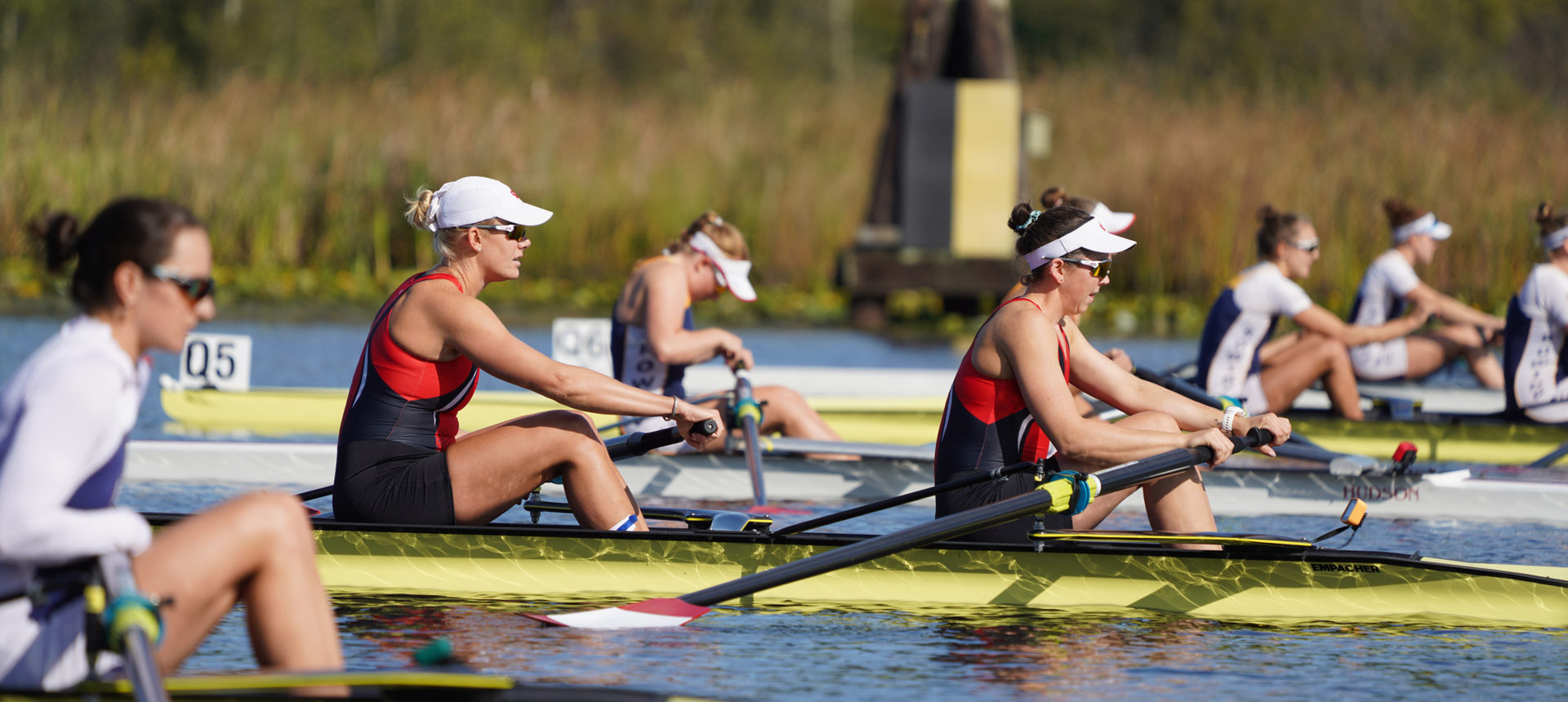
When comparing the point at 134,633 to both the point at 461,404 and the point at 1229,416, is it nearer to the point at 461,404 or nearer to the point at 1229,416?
the point at 461,404

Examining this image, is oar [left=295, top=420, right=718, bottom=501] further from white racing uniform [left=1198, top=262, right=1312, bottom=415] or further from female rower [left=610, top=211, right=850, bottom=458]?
white racing uniform [left=1198, top=262, right=1312, bottom=415]

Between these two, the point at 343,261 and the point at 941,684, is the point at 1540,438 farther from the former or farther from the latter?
the point at 343,261

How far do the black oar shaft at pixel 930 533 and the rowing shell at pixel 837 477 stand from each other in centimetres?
275

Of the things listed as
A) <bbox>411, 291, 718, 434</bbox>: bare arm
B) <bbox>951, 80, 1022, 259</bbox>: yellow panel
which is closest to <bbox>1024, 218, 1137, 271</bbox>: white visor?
<bbox>411, 291, 718, 434</bbox>: bare arm

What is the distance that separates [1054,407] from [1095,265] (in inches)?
17.5

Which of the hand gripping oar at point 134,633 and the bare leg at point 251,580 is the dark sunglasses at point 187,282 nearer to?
the bare leg at point 251,580

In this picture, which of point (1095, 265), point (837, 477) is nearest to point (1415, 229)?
point (837, 477)

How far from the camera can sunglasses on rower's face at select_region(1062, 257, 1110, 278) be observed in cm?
500

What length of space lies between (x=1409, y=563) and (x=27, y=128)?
1356cm

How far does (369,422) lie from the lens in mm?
5070

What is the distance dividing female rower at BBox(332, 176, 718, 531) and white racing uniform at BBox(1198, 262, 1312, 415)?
4.07 metres

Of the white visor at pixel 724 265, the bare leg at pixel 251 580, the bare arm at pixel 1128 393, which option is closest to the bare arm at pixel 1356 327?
the white visor at pixel 724 265

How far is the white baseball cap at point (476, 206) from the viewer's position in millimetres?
5059

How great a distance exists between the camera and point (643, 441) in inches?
226
